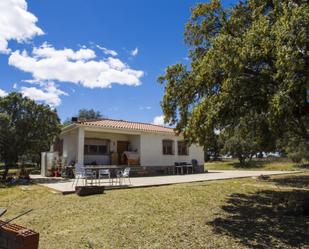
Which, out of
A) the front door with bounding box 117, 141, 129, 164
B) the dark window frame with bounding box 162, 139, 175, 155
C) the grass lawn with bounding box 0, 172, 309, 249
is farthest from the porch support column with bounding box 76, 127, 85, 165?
the grass lawn with bounding box 0, 172, 309, 249

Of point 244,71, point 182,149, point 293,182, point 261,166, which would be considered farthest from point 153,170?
point 244,71

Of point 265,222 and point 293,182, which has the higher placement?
point 293,182

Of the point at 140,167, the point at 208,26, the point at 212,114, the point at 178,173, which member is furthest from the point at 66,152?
the point at 212,114

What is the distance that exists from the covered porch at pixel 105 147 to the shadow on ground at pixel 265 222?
13391 mm

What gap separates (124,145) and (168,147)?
12.3 feet

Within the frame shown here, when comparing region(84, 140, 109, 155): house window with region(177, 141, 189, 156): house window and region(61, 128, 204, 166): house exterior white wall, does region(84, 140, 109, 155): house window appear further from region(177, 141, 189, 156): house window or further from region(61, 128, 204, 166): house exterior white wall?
region(177, 141, 189, 156): house window

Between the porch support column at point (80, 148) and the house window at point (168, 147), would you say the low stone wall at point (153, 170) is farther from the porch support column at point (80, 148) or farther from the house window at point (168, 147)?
the porch support column at point (80, 148)

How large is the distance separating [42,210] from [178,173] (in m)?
16.0

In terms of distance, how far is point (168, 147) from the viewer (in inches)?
985

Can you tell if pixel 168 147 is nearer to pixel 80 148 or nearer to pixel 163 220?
pixel 80 148

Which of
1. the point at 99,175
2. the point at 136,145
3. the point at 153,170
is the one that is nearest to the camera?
the point at 99,175

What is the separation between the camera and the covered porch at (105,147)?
74.7ft

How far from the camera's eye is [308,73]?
597 centimetres

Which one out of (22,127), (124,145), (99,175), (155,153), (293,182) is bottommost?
(293,182)
